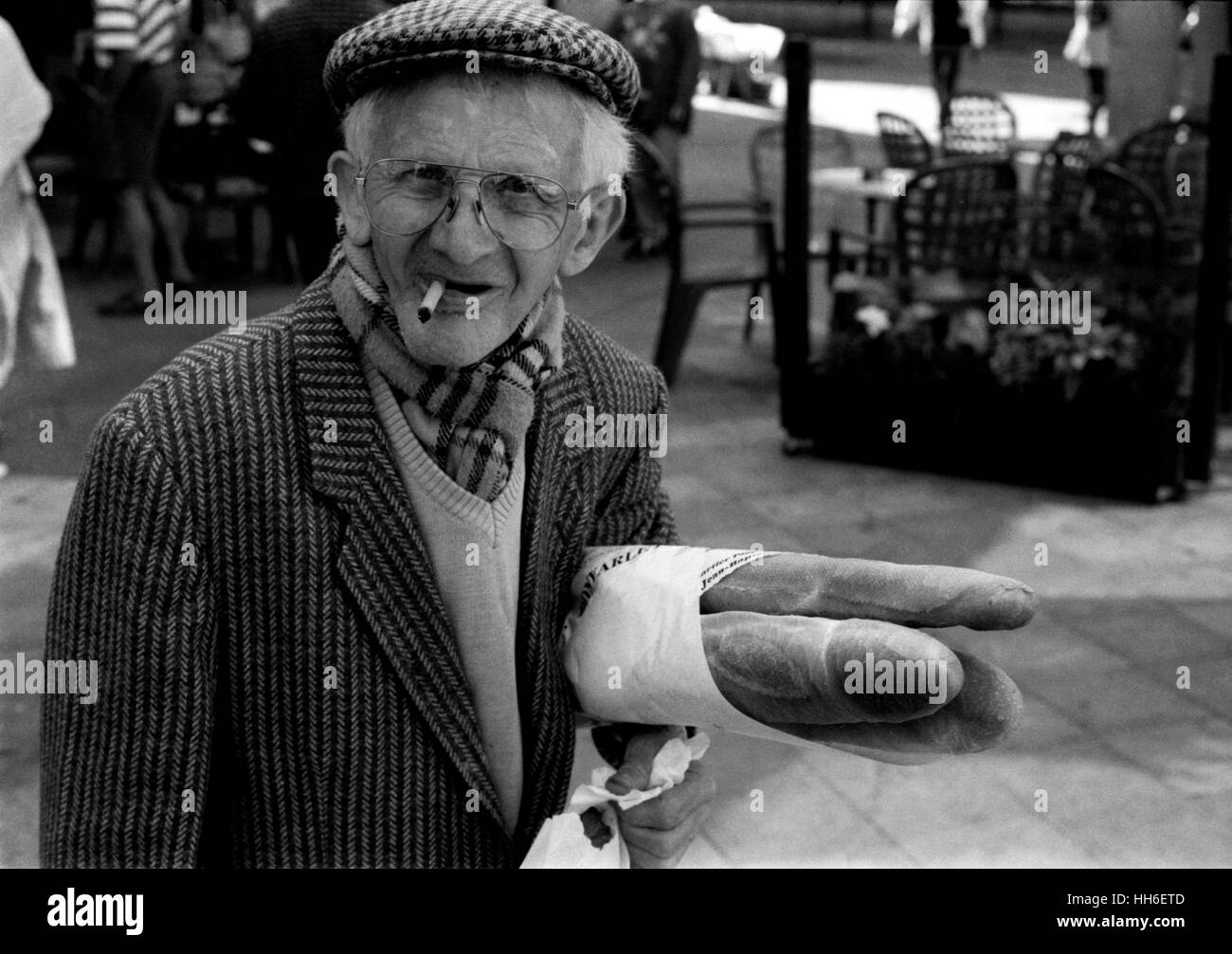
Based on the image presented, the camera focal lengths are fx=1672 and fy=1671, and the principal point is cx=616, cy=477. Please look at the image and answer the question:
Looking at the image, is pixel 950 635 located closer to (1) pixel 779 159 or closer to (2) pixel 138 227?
(1) pixel 779 159

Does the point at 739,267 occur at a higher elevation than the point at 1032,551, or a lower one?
higher

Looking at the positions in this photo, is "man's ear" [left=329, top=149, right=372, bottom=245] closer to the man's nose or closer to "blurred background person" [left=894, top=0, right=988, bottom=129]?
the man's nose

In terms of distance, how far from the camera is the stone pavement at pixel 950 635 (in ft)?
12.8

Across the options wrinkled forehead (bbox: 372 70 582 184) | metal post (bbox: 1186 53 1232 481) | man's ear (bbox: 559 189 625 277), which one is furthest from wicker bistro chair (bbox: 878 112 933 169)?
wrinkled forehead (bbox: 372 70 582 184)

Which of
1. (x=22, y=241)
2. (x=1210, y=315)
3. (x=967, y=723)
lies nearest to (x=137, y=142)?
(x=22, y=241)

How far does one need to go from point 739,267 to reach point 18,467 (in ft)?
11.2

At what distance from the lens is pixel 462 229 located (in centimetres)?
159

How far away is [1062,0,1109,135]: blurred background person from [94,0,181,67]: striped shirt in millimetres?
7204

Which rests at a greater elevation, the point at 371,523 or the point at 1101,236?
the point at 371,523

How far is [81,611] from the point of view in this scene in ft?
5.23

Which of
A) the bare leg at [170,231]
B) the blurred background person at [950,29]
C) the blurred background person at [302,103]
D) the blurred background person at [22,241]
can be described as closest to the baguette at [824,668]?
the blurred background person at [302,103]

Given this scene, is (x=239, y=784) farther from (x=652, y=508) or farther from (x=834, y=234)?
(x=834, y=234)

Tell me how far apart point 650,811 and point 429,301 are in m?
0.62
